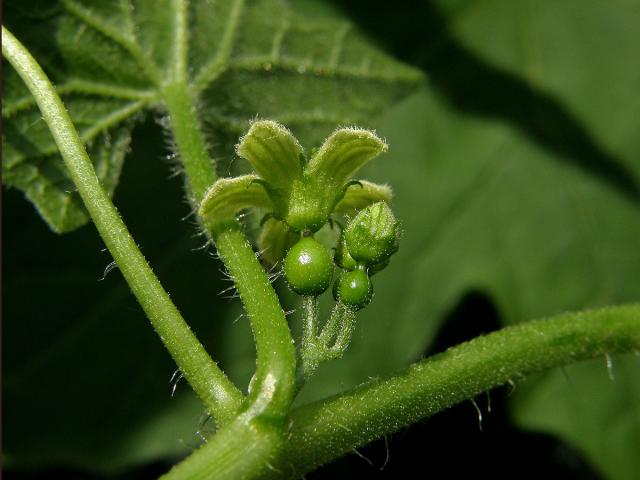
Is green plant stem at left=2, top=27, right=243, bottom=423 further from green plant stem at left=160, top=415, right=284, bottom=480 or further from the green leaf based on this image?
the green leaf

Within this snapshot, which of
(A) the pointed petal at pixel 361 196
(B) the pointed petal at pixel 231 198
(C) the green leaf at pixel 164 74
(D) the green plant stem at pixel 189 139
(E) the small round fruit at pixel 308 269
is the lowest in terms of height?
(E) the small round fruit at pixel 308 269

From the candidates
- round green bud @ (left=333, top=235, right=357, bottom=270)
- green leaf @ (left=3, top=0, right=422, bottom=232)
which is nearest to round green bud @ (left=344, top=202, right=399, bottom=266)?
round green bud @ (left=333, top=235, right=357, bottom=270)

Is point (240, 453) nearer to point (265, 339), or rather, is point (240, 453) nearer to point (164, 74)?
point (265, 339)

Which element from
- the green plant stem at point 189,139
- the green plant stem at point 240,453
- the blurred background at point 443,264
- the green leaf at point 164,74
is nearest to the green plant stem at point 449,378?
the green plant stem at point 240,453

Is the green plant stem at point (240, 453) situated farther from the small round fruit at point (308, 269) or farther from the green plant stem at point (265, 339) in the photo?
the small round fruit at point (308, 269)

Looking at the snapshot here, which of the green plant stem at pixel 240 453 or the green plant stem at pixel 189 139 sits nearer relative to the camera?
the green plant stem at pixel 240 453

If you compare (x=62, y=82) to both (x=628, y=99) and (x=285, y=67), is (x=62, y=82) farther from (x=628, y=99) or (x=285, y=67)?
(x=628, y=99)
